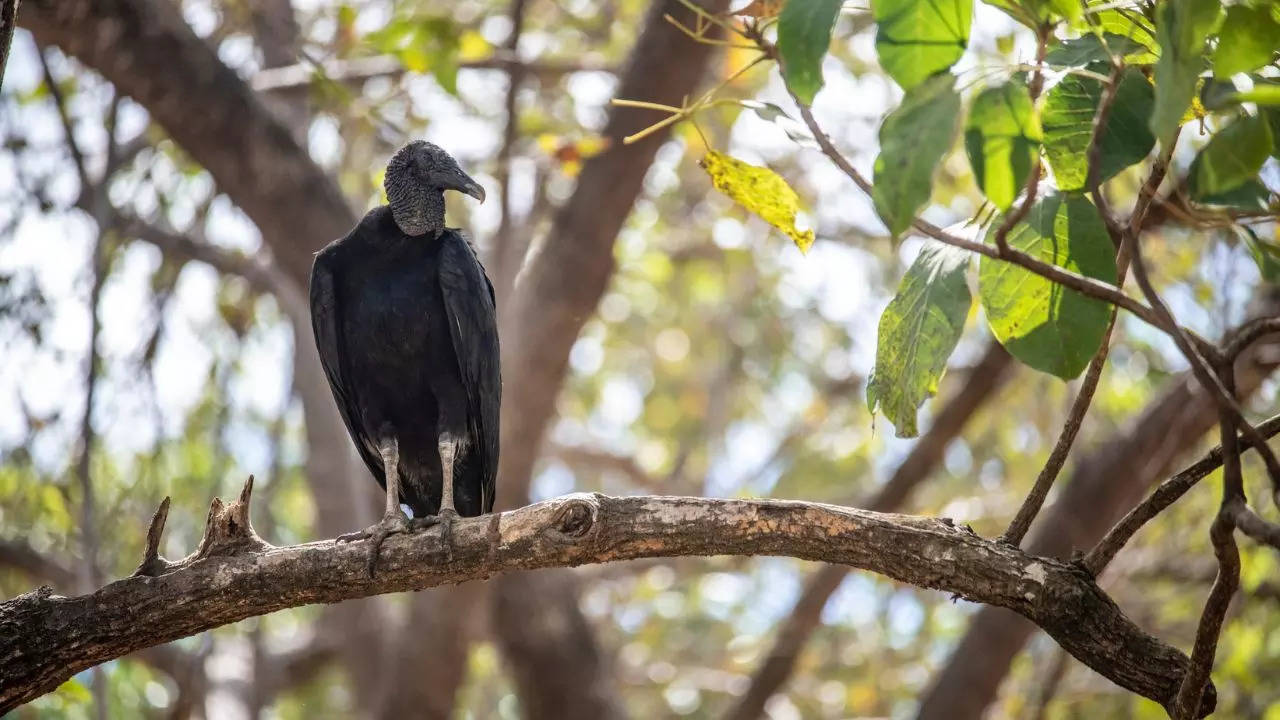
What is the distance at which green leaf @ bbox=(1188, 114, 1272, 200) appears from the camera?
1.85 meters

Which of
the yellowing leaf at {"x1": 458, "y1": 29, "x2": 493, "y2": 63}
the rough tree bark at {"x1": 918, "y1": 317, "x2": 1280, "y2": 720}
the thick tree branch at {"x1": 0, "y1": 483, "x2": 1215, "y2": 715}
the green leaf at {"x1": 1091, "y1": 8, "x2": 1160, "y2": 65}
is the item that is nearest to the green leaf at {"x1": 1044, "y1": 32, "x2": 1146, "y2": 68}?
the green leaf at {"x1": 1091, "y1": 8, "x2": 1160, "y2": 65}

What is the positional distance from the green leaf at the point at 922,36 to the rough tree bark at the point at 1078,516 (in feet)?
14.7

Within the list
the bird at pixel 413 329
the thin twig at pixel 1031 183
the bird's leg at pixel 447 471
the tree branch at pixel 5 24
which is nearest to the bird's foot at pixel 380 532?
the bird's leg at pixel 447 471

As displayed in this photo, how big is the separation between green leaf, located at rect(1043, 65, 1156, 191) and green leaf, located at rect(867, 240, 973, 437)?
260mm

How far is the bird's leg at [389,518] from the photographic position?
3171 mm

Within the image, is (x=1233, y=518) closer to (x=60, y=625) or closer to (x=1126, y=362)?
(x=60, y=625)

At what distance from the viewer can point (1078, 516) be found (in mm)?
6137

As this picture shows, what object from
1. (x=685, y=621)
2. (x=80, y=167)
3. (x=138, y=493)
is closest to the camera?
(x=80, y=167)

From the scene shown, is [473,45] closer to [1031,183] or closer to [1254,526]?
[1031,183]

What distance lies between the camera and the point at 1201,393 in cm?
562

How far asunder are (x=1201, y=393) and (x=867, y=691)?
3.66 m

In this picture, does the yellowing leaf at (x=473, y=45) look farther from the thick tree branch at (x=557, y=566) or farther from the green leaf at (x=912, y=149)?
the green leaf at (x=912, y=149)

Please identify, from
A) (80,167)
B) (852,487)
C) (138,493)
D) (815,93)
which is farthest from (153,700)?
(815,93)

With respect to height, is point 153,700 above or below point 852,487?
below
